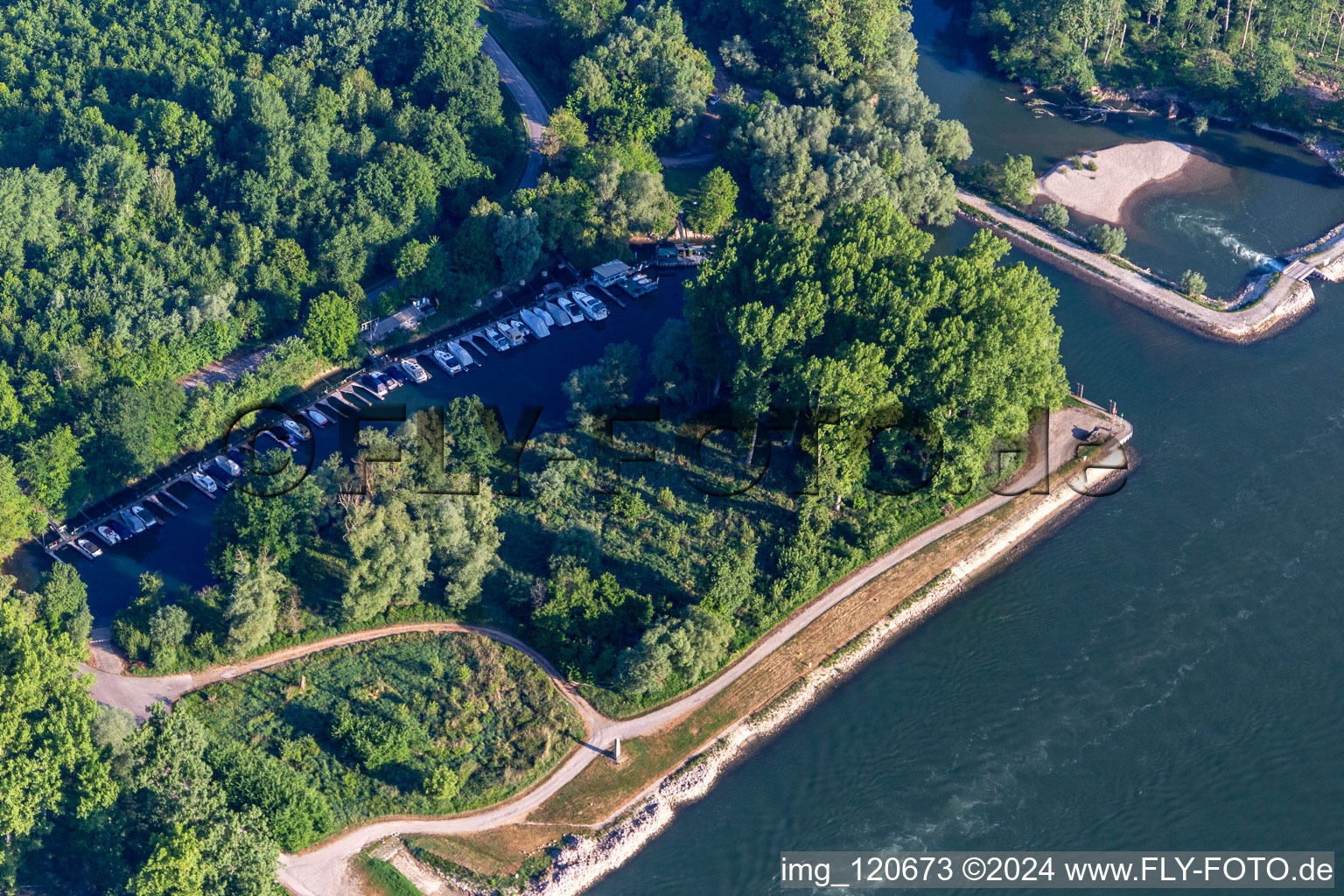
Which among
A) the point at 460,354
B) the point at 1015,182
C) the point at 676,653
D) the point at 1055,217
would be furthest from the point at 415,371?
the point at 1055,217

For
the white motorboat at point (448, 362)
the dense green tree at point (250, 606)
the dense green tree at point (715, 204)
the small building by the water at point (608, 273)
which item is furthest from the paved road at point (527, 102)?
the dense green tree at point (250, 606)

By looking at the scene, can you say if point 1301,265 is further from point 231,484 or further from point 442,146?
point 231,484

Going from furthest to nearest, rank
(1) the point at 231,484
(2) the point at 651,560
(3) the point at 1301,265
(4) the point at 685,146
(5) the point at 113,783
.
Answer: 1. (4) the point at 685,146
2. (3) the point at 1301,265
3. (1) the point at 231,484
4. (2) the point at 651,560
5. (5) the point at 113,783

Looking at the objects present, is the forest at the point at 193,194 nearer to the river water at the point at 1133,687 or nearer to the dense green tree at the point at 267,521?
the dense green tree at the point at 267,521

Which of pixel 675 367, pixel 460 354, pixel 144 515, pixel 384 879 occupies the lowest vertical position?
pixel 384 879

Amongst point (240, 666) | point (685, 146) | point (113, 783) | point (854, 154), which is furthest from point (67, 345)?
point (854, 154)

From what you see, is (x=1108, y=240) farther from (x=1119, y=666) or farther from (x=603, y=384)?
(x=603, y=384)

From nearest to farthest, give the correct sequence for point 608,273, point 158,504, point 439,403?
point 158,504 < point 439,403 < point 608,273
